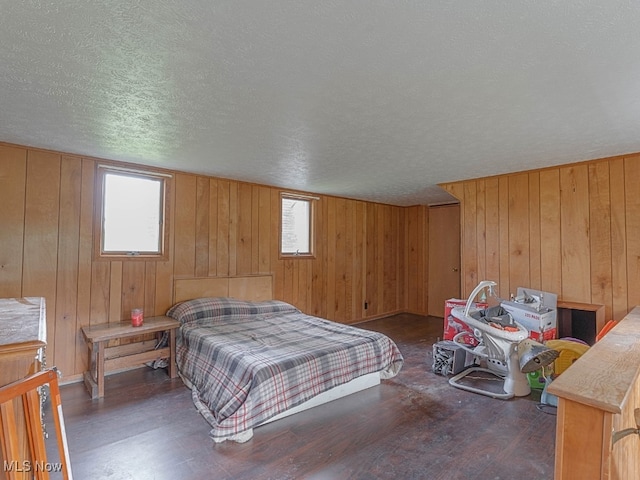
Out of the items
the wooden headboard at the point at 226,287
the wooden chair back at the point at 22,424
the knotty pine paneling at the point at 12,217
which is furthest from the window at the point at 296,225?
the wooden chair back at the point at 22,424

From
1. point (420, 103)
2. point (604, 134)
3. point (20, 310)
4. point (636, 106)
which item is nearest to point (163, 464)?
point (20, 310)

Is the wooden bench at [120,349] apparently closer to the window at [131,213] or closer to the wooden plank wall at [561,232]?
the window at [131,213]

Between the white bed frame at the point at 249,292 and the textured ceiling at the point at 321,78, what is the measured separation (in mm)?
1571

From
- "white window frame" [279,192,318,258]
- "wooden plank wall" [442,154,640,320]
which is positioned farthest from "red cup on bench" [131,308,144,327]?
"wooden plank wall" [442,154,640,320]

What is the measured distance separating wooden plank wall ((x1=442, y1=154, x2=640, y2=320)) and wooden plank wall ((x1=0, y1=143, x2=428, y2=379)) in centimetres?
200

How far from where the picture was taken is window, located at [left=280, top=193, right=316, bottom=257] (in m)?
5.00

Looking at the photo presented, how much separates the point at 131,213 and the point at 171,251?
1.88ft

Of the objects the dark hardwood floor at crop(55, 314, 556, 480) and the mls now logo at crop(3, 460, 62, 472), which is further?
the dark hardwood floor at crop(55, 314, 556, 480)

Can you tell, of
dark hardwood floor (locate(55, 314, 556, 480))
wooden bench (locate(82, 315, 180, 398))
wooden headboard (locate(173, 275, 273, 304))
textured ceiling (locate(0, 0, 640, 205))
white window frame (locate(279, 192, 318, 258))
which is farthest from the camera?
white window frame (locate(279, 192, 318, 258))

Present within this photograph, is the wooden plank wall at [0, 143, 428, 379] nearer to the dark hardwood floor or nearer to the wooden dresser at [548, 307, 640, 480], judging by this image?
the dark hardwood floor

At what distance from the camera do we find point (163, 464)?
1991 mm

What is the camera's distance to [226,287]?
4.24 m

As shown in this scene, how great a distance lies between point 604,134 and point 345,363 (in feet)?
8.99

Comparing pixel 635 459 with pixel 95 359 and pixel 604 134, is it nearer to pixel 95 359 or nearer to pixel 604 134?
pixel 604 134
